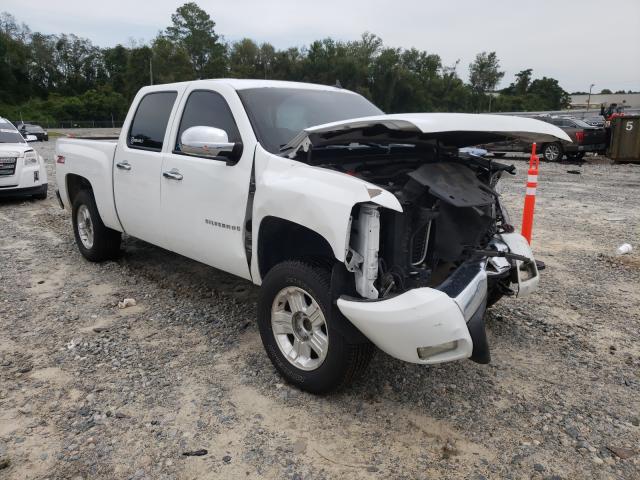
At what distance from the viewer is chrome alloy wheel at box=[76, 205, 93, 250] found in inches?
228

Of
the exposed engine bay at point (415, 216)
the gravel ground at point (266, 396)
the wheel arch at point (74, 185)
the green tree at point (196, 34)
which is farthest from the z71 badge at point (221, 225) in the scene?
the green tree at point (196, 34)

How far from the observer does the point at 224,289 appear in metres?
5.01

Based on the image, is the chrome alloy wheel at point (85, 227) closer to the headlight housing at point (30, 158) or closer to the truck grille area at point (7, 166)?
the truck grille area at point (7, 166)

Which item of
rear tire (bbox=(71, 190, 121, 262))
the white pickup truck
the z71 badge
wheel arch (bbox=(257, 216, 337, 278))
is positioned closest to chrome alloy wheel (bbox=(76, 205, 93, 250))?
rear tire (bbox=(71, 190, 121, 262))

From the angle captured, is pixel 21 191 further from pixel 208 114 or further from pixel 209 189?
pixel 209 189

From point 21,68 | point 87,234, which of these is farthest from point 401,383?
point 21,68

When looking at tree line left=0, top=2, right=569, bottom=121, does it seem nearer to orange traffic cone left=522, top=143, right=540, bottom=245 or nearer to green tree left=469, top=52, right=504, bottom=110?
green tree left=469, top=52, right=504, bottom=110

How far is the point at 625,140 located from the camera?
17.4 m

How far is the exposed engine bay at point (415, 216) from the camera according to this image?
2783 mm

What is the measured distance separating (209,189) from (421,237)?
1.61m

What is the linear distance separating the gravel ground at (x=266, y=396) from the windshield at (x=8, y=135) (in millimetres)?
6296

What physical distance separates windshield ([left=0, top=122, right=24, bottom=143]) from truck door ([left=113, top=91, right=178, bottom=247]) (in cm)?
687

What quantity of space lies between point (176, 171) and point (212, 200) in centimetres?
58

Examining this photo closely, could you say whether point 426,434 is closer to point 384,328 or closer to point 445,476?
point 445,476
